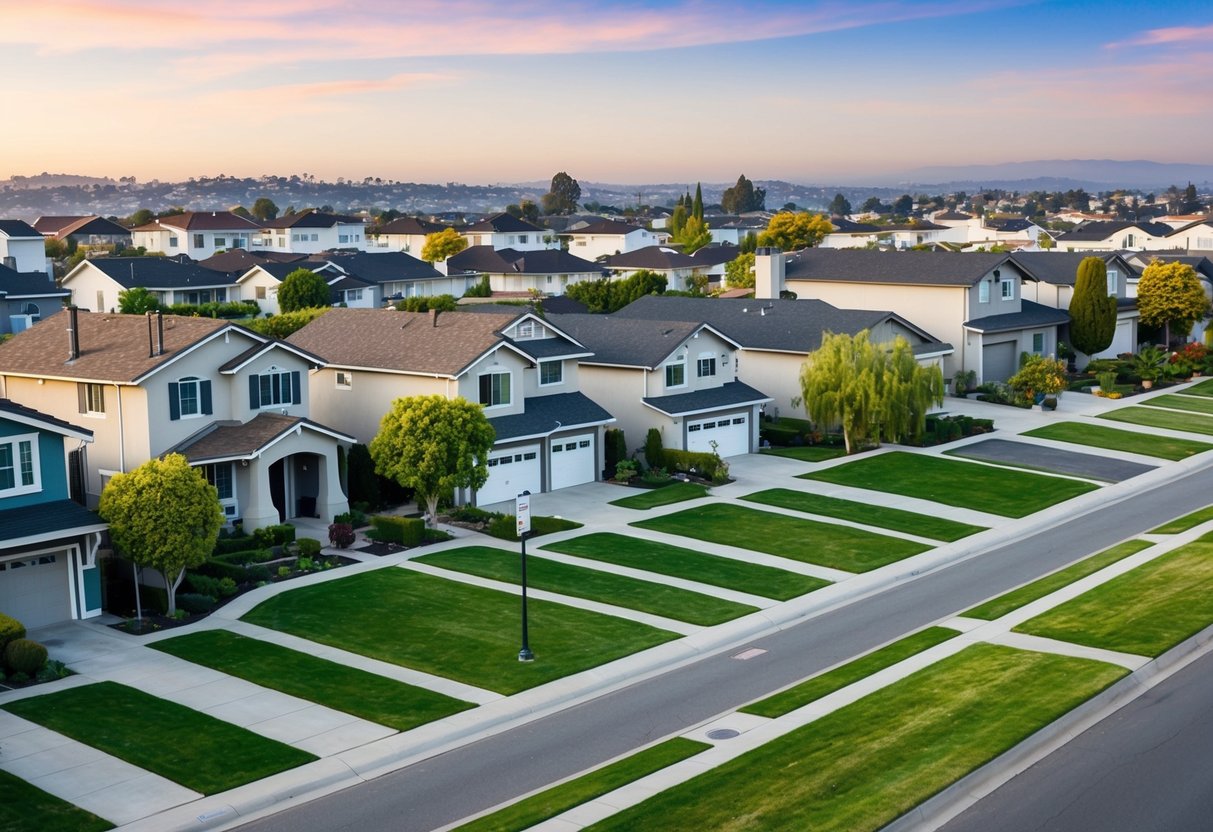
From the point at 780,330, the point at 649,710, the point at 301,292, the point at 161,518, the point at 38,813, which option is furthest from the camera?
the point at 301,292

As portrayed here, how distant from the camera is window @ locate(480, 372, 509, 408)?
46.3m

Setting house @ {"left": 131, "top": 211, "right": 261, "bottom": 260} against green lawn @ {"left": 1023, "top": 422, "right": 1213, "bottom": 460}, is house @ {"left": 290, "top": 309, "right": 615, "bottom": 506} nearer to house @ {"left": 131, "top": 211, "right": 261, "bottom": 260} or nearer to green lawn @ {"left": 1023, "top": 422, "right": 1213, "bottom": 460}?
green lawn @ {"left": 1023, "top": 422, "right": 1213, "bottom": 460}

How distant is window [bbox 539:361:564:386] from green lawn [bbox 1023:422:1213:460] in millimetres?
21738

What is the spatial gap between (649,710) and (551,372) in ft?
80.8

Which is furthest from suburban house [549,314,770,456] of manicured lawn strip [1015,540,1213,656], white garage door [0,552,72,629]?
white garage door [0,552,72,629]

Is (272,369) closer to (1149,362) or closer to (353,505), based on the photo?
(353,505)

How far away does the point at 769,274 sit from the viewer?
74938mm

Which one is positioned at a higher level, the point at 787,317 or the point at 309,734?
the point at 787,317

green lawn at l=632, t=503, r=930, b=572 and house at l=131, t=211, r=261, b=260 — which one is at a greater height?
house at l=131, t=211, r=261, b=260

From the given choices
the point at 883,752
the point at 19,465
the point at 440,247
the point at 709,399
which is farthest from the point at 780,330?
the point at 440,247

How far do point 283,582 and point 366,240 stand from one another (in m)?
143

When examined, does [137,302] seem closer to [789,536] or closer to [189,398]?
[189,398]

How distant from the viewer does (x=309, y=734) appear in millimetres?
25219

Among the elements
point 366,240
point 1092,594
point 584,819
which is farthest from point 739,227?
point 584,819
